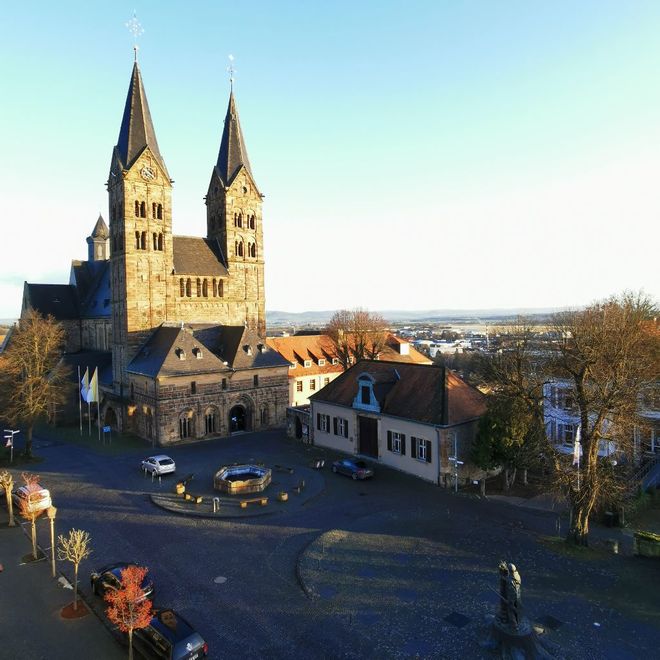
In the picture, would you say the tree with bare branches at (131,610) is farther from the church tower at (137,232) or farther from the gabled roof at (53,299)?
the gabled roof at (53,299)

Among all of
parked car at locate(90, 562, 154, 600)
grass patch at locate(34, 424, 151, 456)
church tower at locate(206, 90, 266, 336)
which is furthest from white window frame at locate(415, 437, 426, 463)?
church tower at locate(206, 90, 266, 336)

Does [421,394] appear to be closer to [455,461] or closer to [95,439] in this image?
[455,461]

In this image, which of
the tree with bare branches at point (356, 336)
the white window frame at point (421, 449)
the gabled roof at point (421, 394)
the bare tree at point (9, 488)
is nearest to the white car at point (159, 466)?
the bare tree at point (9, 488)

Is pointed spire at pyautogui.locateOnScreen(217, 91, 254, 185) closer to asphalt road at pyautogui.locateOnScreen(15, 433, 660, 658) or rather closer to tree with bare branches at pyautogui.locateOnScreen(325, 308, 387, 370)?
tree with bare branches at pyautogui.locateOnScreen(325, 308, 387, 370)

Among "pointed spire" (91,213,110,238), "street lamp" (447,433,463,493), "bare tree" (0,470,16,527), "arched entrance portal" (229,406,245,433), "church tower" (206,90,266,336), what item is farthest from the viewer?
"pointed spire" (91,213,110,238)

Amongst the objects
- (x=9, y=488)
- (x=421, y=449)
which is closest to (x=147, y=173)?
(x=9, y=488)

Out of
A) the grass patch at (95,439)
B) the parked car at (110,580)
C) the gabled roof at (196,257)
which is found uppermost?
the gabled roof at (196,257)
